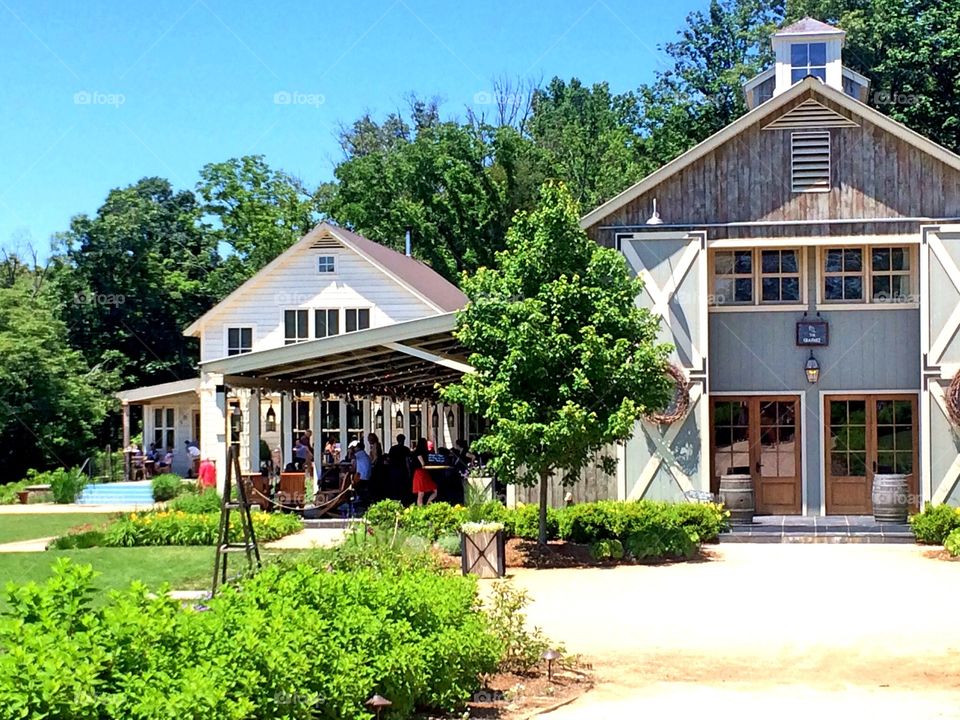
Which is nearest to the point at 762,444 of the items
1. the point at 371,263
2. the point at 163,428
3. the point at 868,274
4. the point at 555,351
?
the point at 868,274

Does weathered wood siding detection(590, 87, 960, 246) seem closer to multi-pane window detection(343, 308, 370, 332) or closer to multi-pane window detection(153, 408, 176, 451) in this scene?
multi-pane window detection(343, 308, 370, 332)

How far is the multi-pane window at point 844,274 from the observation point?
2177cm

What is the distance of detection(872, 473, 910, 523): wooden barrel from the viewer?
20.4m

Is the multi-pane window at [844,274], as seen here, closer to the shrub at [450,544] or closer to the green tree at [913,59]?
the shrub at [450,544]

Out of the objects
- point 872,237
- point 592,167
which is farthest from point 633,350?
point 592,167

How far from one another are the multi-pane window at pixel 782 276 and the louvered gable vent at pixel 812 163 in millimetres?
1237

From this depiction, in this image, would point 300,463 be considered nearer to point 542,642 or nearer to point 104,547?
point 104,547

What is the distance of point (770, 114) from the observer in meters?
21.4

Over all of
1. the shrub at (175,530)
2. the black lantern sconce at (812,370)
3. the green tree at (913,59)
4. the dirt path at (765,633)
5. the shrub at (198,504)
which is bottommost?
the dirt path at (765,633)

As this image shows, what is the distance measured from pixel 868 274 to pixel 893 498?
13.2 feet

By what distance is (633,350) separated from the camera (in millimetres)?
17781

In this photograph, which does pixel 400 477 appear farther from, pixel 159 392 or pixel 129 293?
pixel 129 293

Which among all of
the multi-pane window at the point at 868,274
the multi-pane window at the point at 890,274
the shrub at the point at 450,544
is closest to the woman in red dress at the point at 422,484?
the shrub at the point at 450,544

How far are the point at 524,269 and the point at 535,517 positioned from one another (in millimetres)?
3826
